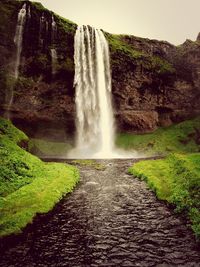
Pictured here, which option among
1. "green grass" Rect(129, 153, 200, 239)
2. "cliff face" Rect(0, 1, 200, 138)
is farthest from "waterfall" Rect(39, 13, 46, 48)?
"green grass" Rect(129, 153, 200, 239)

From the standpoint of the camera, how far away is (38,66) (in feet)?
166

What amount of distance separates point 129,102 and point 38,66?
72.6ft

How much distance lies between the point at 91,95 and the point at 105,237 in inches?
1726

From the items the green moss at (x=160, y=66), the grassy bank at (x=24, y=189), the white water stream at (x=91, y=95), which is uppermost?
the green moss at (x=160, y=66)

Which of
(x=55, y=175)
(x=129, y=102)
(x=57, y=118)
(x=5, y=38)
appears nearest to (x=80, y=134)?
(x=57, y=118)

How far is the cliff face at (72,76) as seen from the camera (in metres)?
49.6

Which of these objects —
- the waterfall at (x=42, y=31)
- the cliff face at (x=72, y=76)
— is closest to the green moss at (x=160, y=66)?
the cliff face at (x=72, y=76)

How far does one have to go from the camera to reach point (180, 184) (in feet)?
59.6

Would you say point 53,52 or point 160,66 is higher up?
point 160,66

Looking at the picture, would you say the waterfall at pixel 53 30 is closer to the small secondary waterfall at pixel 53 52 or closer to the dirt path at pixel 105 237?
the small secondary waterfall at pixel 53 52

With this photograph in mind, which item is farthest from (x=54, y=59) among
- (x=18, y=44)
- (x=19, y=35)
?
(x=19, y=35)

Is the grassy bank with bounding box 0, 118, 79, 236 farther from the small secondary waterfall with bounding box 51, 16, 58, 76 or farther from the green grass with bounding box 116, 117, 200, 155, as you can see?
the green grass with bounding box 116, 117, 200, 155

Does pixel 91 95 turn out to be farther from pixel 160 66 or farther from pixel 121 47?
pixel 160 66

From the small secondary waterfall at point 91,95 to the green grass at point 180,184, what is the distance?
1057 inches
